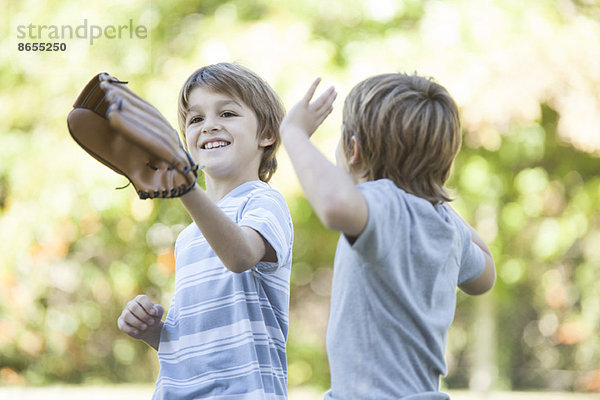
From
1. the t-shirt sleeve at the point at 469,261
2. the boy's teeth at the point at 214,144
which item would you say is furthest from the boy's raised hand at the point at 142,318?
the t-shirt sleeve at the point at 469,261

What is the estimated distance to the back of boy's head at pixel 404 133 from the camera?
1.79 metres

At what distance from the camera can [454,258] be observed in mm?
1900

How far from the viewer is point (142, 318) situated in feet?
7.06

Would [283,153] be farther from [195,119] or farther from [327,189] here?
[327,189]

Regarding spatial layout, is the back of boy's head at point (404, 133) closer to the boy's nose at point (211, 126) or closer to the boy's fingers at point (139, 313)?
the boy's nose at point (211, 126)

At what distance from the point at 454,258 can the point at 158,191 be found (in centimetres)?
74

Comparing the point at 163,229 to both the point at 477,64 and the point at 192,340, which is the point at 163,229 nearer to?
the point at 477,64

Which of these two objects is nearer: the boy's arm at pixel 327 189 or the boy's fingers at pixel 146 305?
the boy's arm at pixel 327 189

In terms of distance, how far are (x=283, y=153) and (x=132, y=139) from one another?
3500 millimetres

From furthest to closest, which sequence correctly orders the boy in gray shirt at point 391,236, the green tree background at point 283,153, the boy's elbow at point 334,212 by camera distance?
the green tree background at point 283,153, the boy in gray shirt at point 391,236, the boy's elbow at point 334,212

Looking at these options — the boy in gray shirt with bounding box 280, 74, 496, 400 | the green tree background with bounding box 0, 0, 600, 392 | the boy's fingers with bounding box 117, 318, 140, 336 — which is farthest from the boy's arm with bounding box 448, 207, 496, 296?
the green tree background with bounding box 0, 0, 600, 392

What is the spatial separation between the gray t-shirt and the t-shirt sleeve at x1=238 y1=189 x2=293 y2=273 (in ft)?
0.80

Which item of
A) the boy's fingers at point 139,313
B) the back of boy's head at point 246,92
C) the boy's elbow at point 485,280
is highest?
the back of boy's head at point 246,92

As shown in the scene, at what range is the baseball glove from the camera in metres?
1.72
